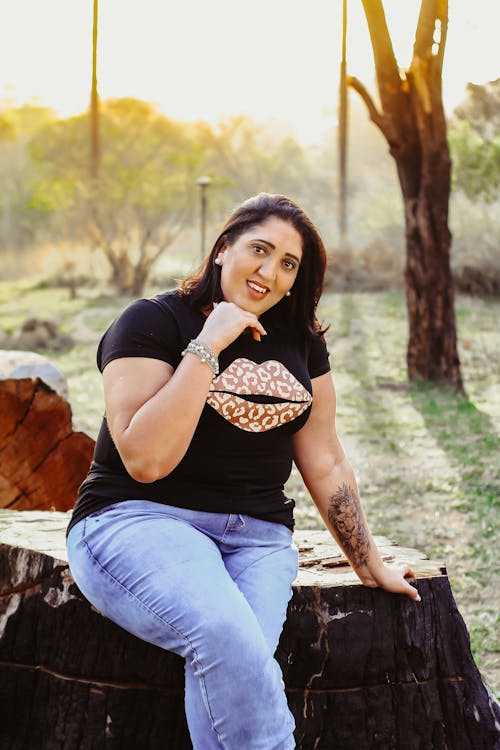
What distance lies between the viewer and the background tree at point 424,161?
9062 mm

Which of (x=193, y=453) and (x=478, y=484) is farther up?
(x=193, y=453)

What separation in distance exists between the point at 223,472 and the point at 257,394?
21 cm

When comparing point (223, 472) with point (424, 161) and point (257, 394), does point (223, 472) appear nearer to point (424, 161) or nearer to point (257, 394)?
point (257, 394)

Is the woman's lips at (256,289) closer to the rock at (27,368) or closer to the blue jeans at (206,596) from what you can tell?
the blue jeans at (206,596)

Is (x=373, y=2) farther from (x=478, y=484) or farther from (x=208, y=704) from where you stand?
(x=208, y=704)

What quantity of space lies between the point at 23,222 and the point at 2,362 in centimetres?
3273

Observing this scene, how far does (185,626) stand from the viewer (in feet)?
7.30

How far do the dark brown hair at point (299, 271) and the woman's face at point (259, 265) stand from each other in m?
0.03

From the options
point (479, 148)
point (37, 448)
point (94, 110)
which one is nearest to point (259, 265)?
point (37, 448)

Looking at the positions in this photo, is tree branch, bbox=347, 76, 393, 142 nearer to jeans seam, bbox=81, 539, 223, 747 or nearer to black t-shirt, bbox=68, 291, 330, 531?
black t-shirt, bbox=68, 291, 330, 531

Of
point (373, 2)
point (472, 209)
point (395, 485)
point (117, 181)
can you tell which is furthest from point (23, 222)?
point (395, 485)

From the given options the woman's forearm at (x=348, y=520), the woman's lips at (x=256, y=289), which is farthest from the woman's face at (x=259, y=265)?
the woman's forearm at (x=348, y=520)

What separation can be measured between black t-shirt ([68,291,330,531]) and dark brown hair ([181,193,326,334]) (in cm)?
7

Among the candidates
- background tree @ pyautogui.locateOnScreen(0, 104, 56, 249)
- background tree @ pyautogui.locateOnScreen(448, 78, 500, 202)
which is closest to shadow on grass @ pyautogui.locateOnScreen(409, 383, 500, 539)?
background tree @ pyautogui.locateOnScreen(448, 78, 500, 202)
